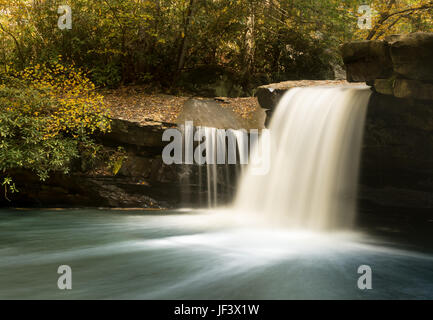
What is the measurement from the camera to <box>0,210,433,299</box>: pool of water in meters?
3.92

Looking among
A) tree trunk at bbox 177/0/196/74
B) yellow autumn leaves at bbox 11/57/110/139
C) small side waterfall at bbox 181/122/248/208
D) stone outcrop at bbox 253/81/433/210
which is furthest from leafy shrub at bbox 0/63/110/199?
stone outcrop at bbox 253/81/433/210

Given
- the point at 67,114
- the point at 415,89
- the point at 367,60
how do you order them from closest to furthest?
the point at 415,89
the point at 367,60
the point at 67,114

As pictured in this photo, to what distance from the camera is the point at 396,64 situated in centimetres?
579

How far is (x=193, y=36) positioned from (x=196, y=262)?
9.29 m

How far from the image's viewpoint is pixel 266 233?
6.97 metres

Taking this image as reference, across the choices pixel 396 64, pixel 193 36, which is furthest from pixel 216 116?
pixel 396 64

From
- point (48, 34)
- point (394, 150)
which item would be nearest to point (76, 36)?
point (48, 34)

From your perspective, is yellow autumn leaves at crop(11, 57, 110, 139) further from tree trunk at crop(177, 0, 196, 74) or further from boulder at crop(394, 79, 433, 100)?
boulder at crop(394, 79, 433, 100)

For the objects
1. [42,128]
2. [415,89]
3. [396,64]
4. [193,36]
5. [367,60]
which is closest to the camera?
[396,64]

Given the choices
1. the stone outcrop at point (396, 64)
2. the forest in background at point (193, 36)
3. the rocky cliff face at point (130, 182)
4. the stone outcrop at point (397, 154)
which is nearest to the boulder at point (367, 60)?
the stone outcrop at point (396, 64)

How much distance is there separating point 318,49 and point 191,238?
34.3 feet

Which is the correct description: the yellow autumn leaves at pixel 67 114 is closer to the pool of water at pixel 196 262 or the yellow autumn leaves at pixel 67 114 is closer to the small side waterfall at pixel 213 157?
the small side waterfall at pixel 213 157

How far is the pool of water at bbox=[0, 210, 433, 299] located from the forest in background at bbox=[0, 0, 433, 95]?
6509 mm

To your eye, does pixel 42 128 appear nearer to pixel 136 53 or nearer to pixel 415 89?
pixel 136 53
